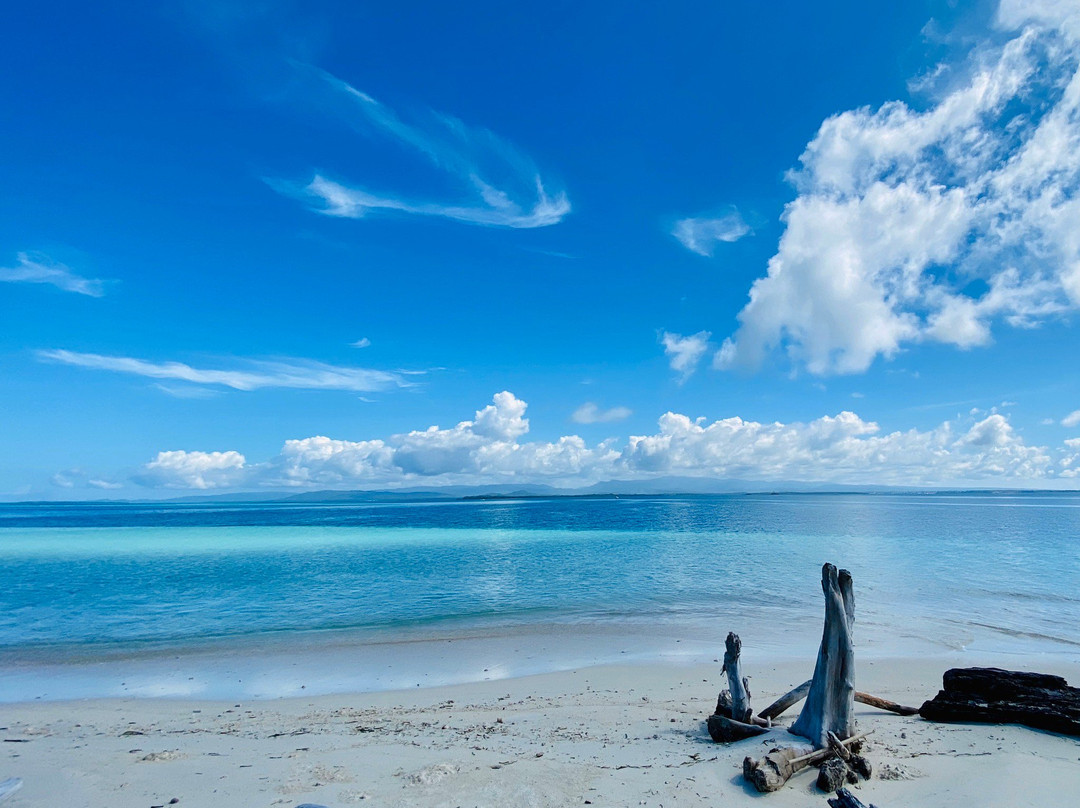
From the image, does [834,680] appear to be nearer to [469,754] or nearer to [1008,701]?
[1008,701]

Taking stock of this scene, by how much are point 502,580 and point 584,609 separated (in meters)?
7.85

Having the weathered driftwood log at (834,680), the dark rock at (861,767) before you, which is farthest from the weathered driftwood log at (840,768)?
the weathered driftwood log at (834,680)

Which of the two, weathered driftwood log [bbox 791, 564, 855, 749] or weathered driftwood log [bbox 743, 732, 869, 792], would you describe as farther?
weathered driftwood log [bbox 791, 564, 855, 749]

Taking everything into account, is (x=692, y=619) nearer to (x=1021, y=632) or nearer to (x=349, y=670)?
(x=1021, y=632)

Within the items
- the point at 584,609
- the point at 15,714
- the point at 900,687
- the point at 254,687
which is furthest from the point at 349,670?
the point at 900,687

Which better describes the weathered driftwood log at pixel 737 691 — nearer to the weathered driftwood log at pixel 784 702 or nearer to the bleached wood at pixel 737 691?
the bleached wood at pixel 737 691

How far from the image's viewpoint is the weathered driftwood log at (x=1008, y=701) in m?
8.13

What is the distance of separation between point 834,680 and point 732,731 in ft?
5.50

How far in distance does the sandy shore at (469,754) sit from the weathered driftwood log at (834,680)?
0.49 meters

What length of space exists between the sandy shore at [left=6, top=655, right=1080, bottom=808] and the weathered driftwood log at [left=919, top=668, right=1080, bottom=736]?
26 centimetres

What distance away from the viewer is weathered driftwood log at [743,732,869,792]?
20.7ft

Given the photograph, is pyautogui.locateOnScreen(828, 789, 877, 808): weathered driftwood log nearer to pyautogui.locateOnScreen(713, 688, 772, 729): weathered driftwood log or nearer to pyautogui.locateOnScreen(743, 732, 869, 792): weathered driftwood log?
pyautogui.locateOnScreen(743, 732, 869, 792): weathered driftwood log

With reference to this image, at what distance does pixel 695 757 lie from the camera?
293 inches

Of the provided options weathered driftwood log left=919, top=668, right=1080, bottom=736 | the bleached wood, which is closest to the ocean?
weathered driftwood log left=919, top=668, right=1080, bottom=736
